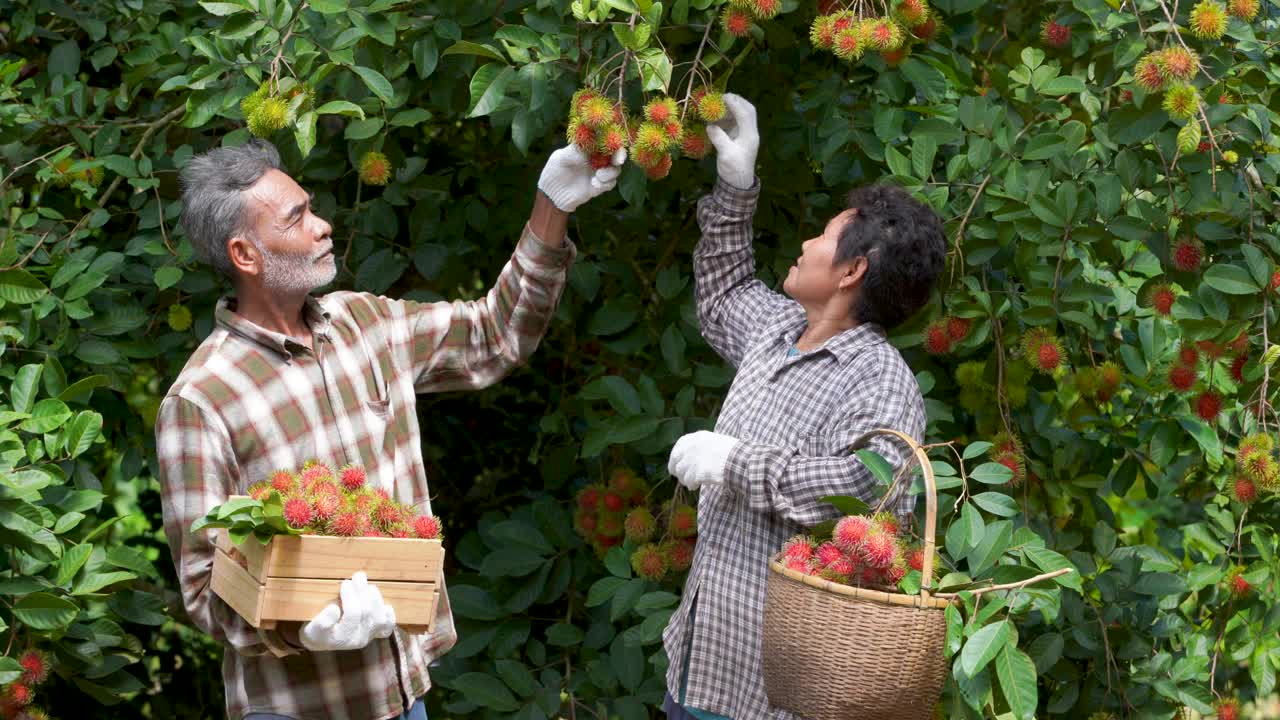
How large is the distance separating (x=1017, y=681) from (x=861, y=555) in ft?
0.80

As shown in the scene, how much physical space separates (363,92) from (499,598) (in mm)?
1004

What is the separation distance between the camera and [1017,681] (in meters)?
1.76

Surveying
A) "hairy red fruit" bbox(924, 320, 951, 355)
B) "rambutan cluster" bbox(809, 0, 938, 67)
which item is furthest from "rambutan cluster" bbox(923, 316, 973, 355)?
"rambutan cluster" bbox(809, 0, 938, 67)

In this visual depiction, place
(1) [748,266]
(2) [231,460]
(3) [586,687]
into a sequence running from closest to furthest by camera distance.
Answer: (2) [231,460] < (1) [748,266] < (3) [586,687]

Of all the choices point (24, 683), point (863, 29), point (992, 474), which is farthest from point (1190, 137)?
point (24, 683)

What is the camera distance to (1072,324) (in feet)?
8.68

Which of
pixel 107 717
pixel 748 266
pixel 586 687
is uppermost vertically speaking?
pixel 748 266

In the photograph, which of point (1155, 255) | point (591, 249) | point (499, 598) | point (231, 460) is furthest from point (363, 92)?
point (1155, 255)

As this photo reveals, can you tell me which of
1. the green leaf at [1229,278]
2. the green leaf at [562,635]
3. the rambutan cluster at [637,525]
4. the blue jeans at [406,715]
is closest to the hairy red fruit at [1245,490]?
the green leaf at [1229,278]

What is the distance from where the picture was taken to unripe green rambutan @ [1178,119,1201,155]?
2.11m

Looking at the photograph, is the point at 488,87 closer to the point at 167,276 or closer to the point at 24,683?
the point at 167,276

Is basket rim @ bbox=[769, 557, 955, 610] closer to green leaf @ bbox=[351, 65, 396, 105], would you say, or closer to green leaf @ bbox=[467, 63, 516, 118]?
green leaf @ bbox=[467, 63, 516, 118]

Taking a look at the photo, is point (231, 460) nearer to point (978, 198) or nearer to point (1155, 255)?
point (978, 198)

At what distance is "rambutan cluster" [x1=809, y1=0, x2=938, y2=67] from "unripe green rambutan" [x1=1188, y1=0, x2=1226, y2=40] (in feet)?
1.31
